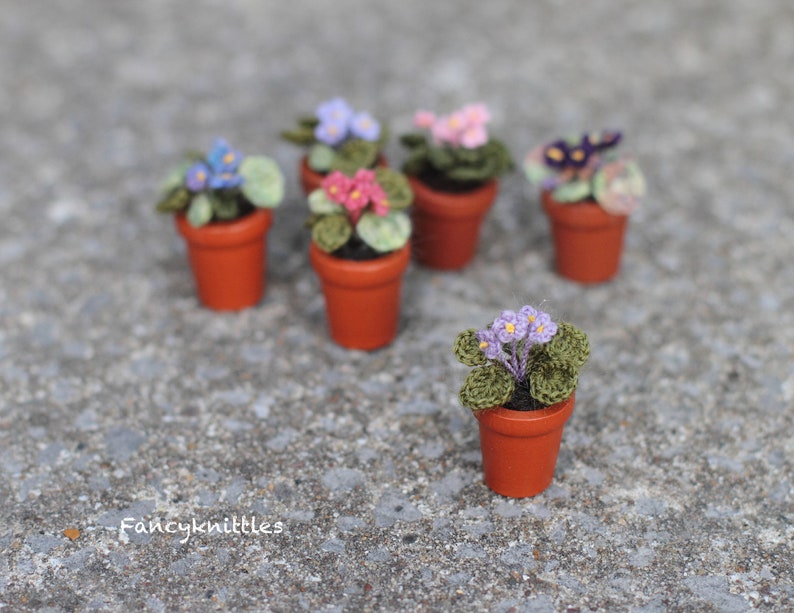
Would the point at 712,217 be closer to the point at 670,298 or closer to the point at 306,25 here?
the point at 670,298

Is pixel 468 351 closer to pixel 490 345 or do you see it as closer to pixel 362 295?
pixel 490 345

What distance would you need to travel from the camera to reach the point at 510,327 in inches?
85.1

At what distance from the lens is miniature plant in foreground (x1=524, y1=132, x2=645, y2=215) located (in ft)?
9.32

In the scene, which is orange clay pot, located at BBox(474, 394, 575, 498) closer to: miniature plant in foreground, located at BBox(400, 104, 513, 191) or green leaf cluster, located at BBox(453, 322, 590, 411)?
green leaf cluster, located at BBox(453, 322, 590, 411)

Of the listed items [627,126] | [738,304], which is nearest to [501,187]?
[627,126]

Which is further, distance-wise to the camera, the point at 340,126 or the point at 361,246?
the point at 340,126

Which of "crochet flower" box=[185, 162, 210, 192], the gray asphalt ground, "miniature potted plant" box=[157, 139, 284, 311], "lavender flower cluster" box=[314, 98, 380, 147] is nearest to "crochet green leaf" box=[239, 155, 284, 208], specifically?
"miniature potted plant" box=[157, 139, 284, 311]

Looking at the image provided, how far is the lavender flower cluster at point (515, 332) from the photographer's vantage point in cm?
216

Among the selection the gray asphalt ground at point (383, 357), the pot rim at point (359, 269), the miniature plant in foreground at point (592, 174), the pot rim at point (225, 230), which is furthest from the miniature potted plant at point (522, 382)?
the pot rim at point (225, 230)

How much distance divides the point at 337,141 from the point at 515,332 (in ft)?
3.51

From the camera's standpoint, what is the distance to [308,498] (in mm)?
2361

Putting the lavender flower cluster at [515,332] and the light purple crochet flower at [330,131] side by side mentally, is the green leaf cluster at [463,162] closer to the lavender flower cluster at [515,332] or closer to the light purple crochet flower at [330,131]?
the light purple crochet flower at [330,131]

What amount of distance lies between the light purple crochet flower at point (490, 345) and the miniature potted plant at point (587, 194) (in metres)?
0.85

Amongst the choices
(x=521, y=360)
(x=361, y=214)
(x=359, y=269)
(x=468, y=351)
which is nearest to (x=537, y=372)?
(x=521, y=360)
